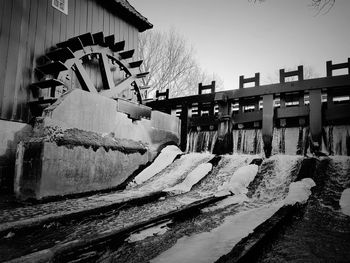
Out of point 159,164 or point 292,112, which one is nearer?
point 159,164

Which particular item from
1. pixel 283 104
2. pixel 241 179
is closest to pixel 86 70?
pixel 241 179

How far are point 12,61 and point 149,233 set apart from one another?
4.88 m

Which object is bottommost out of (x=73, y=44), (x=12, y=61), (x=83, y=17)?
(x=12, y=61)

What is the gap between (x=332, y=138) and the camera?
5.84 meters

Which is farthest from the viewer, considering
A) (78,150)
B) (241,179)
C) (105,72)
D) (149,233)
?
(105,72)

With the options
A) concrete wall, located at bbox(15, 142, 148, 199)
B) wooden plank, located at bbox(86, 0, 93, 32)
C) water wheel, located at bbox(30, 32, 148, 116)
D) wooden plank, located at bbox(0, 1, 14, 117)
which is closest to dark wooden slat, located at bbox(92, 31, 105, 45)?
water wheel, located at bbox(30, 32, 148, 116)

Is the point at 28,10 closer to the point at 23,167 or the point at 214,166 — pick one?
the point at 23,167

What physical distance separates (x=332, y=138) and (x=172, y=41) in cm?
1807

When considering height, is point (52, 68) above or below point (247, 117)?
above

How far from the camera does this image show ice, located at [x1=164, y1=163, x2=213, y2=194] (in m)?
4.30

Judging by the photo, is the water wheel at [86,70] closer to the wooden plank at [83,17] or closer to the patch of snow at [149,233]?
the wooden plank at [83,17]

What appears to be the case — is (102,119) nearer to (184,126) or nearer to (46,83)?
(46,83)

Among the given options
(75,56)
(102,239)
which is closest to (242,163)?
(102,239)

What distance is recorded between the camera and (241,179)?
4344 millimetres
